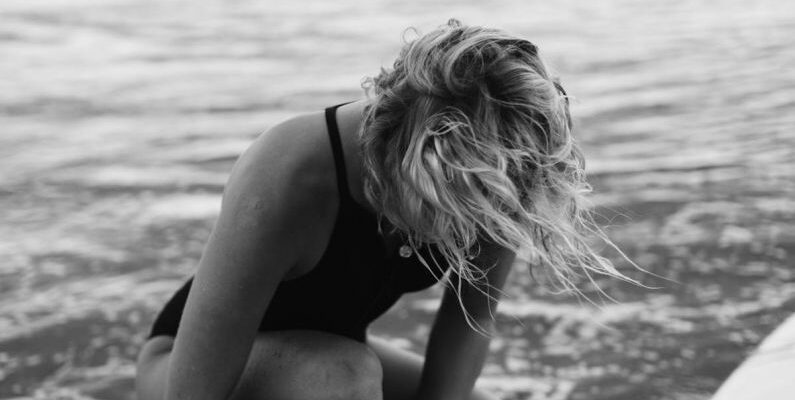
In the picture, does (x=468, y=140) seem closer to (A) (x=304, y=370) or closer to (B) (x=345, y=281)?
(B) (x=345, y=281)

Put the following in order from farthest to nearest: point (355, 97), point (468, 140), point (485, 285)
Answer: point (355, 97), point (485, 285), point (468, 140)

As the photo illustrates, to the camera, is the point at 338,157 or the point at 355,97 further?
the point at 355,97

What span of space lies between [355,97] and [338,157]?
14.1 ft

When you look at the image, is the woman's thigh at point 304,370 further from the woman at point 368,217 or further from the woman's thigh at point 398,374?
the woman's thigh at point 398,374

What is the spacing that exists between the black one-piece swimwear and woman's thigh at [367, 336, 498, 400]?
0.22 meters

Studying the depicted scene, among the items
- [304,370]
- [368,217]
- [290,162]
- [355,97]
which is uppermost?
[290,162]

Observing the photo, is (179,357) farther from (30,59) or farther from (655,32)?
(655,32)

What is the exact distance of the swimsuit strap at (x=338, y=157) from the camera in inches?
67.9

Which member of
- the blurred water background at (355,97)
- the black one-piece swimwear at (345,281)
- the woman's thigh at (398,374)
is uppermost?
the black one-piece swimwear at (345,281)

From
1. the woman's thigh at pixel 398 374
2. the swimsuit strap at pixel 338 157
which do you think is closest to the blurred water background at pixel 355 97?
the woman's thigh at pixel 398 374

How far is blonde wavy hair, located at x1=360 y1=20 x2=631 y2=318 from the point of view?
5.04 feet

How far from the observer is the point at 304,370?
187 cm

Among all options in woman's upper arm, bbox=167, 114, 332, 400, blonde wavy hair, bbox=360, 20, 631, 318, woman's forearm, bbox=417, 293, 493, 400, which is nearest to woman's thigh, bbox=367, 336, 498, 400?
woman's forearm, bbox=417, 293, 493, 400

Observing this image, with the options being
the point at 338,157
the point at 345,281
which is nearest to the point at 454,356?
the point at 345,281
